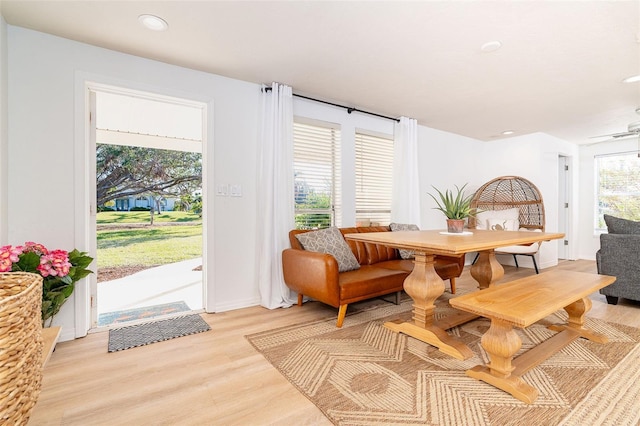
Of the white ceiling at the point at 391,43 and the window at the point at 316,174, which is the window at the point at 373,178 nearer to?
the window at the point at 316,174

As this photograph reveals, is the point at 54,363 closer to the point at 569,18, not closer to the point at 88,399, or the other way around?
the point at 88,399

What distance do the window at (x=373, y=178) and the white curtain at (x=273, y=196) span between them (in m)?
1.23

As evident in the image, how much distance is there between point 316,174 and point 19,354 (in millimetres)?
3278

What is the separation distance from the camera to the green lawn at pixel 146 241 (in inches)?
199

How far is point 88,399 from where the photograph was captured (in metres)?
1.64

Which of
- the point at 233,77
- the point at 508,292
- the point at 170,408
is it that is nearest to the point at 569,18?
the point at 508,292

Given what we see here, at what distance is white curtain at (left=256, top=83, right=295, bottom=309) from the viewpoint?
3.13 metres

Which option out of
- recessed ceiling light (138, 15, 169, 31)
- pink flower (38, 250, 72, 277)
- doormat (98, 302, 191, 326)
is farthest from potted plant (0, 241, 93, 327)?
recessed ceiling light (138, 15, 169, 31)

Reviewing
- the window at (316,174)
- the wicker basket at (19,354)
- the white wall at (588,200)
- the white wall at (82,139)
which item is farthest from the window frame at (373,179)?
the white wall at (588,200)

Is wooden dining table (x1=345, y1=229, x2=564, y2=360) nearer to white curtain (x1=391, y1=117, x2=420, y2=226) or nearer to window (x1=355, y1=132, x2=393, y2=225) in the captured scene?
window (x1=355, y1=132, x2=393, y2=225)

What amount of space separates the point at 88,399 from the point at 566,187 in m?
7.58

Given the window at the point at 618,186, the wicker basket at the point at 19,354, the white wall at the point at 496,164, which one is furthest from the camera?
the window at the point at 618,186

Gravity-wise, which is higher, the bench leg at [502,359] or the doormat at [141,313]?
the bench leg at [502,359]

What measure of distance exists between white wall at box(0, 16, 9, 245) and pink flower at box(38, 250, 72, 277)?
1.28 feet
